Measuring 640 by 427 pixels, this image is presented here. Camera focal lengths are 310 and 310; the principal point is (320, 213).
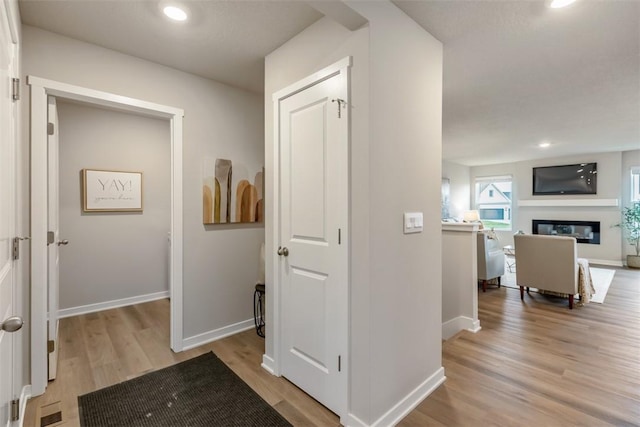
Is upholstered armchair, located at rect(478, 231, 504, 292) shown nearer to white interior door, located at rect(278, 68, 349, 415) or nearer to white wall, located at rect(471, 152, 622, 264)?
white interior door, located at rect(278, 68, 349, 415)

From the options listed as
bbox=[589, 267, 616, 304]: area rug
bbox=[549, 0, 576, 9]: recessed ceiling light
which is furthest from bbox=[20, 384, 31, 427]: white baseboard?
bbox=[589, 267, 616, 304]: area rug

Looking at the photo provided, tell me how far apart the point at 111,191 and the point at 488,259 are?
198 inches

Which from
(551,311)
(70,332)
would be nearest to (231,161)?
(70,332)

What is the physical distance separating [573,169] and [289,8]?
7.75 meters

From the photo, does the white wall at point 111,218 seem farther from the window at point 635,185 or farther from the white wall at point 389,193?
the window at point 635,185

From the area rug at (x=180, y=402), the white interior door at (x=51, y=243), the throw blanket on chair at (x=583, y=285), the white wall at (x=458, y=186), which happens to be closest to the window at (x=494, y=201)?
the white wall at (x=458, y=186)

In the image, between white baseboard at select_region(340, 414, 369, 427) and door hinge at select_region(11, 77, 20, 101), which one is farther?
white baseboard at select_region(340, 414, 369, 427)

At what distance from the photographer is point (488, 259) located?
174 inches

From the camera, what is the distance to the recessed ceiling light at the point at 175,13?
180 centimetres

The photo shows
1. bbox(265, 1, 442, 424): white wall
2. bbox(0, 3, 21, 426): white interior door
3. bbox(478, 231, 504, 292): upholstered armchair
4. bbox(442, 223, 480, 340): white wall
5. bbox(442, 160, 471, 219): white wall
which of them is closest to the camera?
bbox(0, 3, 21, 426): white interior door

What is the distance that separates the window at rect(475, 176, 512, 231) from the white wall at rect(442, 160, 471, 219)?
30 centimetres

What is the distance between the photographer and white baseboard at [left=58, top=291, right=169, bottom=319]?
346 cm

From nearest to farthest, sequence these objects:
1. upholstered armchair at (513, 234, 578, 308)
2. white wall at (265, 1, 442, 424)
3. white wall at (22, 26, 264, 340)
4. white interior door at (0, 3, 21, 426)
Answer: white interior door at (0, 3, 21, 426)
white wall at (265, 1, 442, 424)
white wall at (22, 26, 264, 340)
upholstered armchair at (513, 234, 578, 308)

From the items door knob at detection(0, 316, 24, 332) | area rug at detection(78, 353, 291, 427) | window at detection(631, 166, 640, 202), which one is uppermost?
window at detection(631, 166, 640, 202)
